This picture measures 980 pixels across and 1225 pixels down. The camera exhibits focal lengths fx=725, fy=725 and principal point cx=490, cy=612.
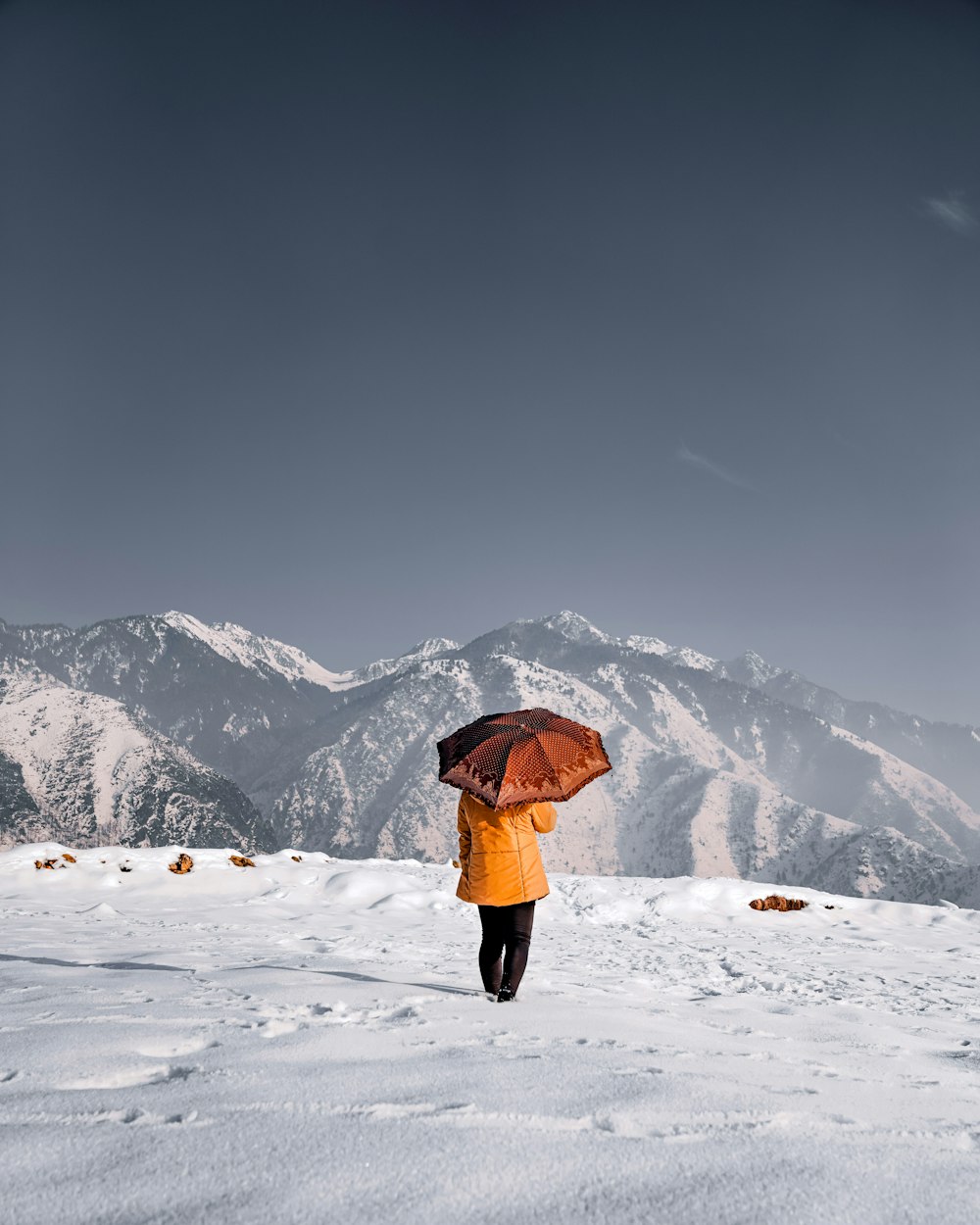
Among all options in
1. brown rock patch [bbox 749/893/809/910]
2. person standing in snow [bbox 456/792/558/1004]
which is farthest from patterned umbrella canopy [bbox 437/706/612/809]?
brown rock patch [bbox 749/893/809/910]

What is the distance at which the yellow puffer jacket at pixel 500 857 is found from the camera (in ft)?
20.1

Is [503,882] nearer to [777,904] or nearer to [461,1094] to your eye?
[461,1094]

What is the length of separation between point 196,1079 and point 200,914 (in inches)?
442

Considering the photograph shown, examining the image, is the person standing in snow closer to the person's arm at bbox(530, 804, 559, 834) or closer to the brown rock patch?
the person's arm at bbox(530, 804, 559, 834)

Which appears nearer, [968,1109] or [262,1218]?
[262,1218]

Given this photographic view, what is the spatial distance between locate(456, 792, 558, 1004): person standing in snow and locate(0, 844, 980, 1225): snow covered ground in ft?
1.10

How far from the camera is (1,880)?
1548 centimetres

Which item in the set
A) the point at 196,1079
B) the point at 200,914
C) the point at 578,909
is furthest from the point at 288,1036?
the point at 578,909

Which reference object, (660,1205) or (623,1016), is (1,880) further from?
(660,1205)

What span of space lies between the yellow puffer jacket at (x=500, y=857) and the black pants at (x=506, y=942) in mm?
145

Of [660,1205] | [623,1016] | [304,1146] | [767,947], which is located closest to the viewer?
[660,1205]

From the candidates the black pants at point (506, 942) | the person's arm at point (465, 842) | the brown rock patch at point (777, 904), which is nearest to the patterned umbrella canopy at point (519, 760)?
the person's arm at point (465, 842)

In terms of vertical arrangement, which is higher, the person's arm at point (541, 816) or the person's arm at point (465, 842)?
the person's arm at point (541, 816)

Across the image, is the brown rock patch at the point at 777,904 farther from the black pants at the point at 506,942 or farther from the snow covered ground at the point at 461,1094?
the black pants at the point at 506,942
